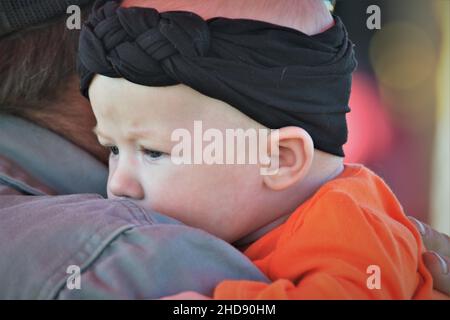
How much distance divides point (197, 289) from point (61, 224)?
255 mm

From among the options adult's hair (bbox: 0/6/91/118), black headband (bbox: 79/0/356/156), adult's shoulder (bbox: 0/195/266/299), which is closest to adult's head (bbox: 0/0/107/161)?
adult's hair (bbox: 0/6/91/118)

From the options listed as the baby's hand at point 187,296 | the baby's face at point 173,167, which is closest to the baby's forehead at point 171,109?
the baby's face at point 173,167

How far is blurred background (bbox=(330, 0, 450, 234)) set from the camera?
2.45m

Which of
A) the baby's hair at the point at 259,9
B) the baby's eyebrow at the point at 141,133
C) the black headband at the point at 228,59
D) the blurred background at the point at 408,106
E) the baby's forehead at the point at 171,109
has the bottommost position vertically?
the blurred background at the point at 408,106

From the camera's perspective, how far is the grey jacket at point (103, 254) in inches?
37.6

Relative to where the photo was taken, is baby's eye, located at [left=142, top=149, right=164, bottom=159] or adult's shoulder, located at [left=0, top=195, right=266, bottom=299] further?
baby's eye, located at [left=142, top=149, right=164, bottom=159]

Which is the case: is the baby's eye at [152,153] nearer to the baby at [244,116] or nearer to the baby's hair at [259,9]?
the baby at [244,116]

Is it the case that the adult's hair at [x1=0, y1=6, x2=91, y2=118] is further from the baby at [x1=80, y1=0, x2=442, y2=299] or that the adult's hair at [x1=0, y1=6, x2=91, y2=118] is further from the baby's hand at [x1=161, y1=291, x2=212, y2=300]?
the baby's hand at [x1=161, y1=291, x2=212, y2=300]

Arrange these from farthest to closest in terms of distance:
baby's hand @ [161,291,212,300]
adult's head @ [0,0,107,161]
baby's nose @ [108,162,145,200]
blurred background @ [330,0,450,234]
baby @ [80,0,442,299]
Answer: blurred background @ [330,0,450,234]
adult's head @ [0,0,107,161]
baby's nose @ [108,162,145,200]
baby @ [80,0,442,299]
baby's hand @ [161,291,212,300]

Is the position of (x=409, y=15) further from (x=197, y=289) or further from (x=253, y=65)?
(x=197, y=289)

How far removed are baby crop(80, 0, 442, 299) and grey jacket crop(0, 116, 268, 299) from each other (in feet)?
0.43
